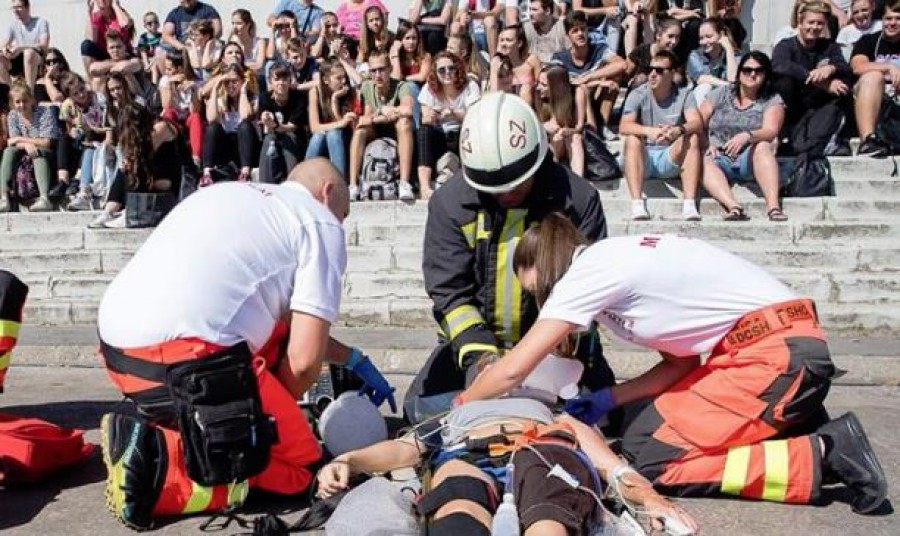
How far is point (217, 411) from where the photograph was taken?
140 inches

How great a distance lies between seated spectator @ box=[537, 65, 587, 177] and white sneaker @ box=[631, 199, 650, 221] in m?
0.58

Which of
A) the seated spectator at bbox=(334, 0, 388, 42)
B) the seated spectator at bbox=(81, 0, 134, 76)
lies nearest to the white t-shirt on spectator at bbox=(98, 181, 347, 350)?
the seated spectator at bbox=(334, 0, 388, 42)

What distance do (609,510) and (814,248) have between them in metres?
5.02

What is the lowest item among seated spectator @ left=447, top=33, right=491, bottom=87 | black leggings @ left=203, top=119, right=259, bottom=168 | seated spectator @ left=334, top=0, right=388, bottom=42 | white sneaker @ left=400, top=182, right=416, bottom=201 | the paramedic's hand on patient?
the paramedic's hand on patient

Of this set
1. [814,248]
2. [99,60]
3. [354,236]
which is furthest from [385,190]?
[99,60]

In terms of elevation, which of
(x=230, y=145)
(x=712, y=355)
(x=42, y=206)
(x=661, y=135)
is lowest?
(x=712, y=355)

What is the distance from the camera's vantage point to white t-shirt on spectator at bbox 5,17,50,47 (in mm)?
12469

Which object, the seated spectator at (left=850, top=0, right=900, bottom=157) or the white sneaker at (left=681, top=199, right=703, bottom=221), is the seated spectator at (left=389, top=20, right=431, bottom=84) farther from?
the seated spectator at (left=850, top=0, right=900, bottom=157)

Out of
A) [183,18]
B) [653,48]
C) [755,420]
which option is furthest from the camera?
[183,18]

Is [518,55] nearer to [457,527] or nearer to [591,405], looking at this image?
[591,405]

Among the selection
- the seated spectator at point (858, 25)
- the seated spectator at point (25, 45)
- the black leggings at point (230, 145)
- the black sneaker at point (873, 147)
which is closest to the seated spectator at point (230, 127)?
the black leggings at point (230, 145)

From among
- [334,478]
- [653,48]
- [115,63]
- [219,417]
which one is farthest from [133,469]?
[115,63]

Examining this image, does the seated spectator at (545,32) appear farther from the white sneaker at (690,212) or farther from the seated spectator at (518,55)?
the white sneaker at (690,212)

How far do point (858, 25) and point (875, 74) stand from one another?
127cm
